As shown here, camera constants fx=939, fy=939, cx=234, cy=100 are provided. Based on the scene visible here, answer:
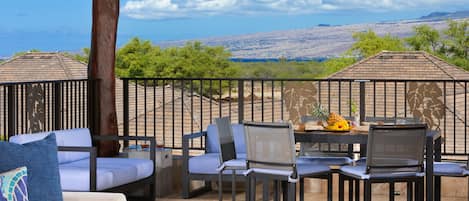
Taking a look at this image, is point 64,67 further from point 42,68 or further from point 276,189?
point 276,189

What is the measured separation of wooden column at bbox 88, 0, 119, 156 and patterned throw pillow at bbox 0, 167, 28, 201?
426cm

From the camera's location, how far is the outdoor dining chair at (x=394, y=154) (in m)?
5.70

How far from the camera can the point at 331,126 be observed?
20.6ft

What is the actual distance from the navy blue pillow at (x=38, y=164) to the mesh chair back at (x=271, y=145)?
198 centimetres

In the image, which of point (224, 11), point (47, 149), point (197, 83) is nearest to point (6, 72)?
point (197, 83)

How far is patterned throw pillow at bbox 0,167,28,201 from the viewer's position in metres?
3.54

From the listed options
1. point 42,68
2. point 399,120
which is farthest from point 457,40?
point 399,120

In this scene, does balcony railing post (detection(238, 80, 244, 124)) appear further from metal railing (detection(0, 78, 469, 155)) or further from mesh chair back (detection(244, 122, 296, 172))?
mesh chair back (detection(244, 122, 296, 172))

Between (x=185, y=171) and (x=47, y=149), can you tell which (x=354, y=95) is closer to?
(x=185, y=171)

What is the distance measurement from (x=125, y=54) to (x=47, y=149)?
14.9 meters

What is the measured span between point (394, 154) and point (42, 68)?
31.0 feet

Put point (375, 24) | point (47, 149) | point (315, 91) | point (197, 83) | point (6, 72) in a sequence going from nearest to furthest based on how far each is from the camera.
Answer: point (47, 149) < point (315, 91) < point (6, 72) < point (197, 83) < point (375, 24)

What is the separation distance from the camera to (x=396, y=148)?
18.8 ft

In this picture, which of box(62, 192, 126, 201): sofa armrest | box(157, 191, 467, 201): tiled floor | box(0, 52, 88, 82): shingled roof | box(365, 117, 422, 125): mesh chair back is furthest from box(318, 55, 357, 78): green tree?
box(62, 192, 126, 201): sofa armrest
